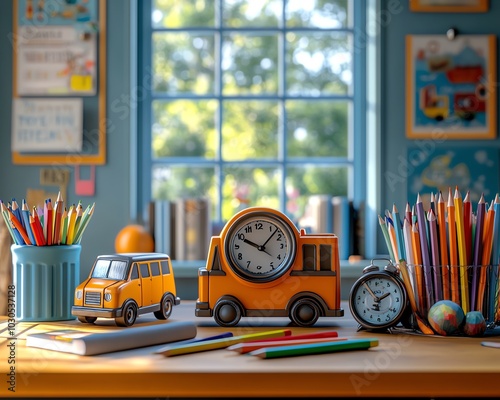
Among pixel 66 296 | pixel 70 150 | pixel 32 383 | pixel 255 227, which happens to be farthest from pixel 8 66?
pixel 32 383

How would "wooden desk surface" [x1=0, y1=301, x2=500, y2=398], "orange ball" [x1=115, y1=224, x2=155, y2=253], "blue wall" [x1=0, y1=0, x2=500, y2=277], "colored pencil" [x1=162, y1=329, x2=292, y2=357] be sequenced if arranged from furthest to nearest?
1. "blue wall" [x1=0, y1=0, x2=500, y2=277]
2. "orange ball" [x1=115, y1=224, x2=155, y2=253]
3. "colored pencil" [x1=162, y1=329, x2=292, y2=357]
4. "wooden desk surface" [x1=0, y1=301, x2=500, y2=398]

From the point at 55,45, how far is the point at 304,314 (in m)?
1.68

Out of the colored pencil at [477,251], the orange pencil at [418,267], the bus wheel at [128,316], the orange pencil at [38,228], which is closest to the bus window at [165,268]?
the bus wheel at [128,316]

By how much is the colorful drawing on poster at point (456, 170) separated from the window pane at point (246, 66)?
64 centimetres

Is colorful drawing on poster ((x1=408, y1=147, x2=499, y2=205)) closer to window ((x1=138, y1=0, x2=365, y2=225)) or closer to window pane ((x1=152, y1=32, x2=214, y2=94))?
window ((x1=138, y1=0, x2=365, y2=225))

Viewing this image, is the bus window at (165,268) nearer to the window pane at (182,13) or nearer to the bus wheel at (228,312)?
the bus wheel at (228,312)

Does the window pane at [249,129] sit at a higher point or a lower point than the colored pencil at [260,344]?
higher

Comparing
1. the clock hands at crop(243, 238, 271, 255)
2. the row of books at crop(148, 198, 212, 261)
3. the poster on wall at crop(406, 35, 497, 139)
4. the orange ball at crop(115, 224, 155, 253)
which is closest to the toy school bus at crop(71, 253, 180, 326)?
the clock hands at crop(243, 238, 271, 255)

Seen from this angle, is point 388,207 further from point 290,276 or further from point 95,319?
point 95,319

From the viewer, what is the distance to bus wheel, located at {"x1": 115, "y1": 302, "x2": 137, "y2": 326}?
1.34m

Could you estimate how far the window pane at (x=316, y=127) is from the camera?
2.78 metres

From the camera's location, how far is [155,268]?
147cm

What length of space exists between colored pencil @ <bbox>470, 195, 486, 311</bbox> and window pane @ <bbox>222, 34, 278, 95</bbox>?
1.57m

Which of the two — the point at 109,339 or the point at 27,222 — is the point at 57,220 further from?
the point at 109,339
